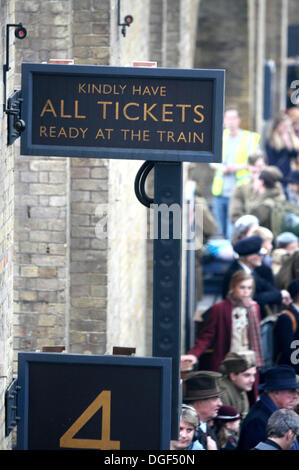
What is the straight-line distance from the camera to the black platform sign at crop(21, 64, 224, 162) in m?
5.92

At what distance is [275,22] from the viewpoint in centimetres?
2772

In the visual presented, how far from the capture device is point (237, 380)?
931 centimetres

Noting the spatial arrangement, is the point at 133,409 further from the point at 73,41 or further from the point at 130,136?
the point at 73,41

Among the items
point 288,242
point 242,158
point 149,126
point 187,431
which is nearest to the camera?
point 149,126

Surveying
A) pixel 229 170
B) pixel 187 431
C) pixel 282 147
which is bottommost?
pixel 187 431

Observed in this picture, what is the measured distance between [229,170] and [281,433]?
8125mm

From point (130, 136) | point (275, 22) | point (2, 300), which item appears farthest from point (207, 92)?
point (275, 22)

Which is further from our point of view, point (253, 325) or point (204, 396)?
point (253, 325)

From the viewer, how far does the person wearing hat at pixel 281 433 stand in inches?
292

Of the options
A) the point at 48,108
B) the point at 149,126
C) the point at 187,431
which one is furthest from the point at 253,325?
the point at 48,108

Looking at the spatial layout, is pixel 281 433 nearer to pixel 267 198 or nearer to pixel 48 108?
pixel 48 108
